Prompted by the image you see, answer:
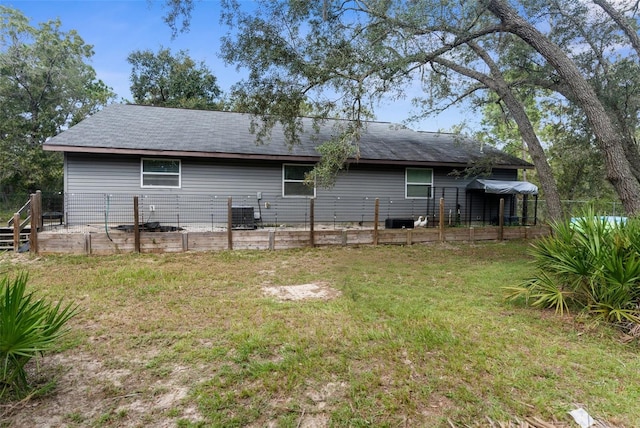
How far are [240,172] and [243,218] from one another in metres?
2.04

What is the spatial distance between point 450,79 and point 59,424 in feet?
41.6

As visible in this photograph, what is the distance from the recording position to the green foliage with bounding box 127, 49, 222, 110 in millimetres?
22594

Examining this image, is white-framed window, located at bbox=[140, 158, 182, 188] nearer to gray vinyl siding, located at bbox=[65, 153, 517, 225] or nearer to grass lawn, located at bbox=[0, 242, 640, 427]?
gray vinyl siding, located at bbox=[65, 153, 517, 225]

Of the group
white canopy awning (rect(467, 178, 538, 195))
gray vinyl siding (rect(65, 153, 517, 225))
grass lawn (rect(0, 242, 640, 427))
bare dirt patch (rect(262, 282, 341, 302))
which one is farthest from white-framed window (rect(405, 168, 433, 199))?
bare dirt patch (rect(262, 282, 341, 302))

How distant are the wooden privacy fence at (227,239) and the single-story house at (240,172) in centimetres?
270

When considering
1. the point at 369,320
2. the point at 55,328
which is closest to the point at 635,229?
the point at 369,320

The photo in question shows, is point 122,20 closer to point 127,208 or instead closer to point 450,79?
point 127,208

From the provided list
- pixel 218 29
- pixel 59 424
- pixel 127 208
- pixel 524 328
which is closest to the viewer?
pixel 59 424

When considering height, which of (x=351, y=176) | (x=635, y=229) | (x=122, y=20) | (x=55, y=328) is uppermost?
(x=122, y=20)

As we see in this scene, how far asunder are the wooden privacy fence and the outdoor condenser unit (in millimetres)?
1720

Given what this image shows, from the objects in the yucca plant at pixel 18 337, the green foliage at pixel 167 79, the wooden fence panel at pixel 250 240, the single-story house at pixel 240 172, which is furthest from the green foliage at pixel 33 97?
the yucca plant at pixel 18 337

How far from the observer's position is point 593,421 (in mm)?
2088

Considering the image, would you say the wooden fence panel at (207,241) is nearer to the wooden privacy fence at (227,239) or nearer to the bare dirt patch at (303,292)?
the wooden privacy fence at (227,239)

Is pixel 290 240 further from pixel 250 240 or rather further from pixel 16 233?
pixel 16 233
